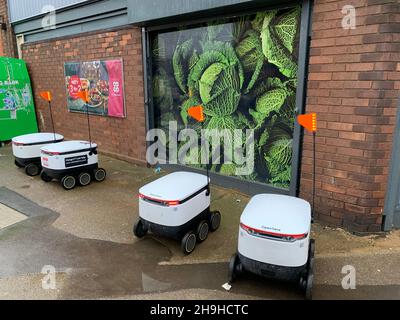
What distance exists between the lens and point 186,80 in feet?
19.5

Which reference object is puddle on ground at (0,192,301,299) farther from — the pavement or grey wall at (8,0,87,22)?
grey wall at (8,0,87,22)

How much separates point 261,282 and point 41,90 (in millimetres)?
8749

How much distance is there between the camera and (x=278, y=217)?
112 inches

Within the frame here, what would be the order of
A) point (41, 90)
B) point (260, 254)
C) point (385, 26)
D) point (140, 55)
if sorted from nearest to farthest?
point (260, 254) → point (385, 26) → point (140, 55) → point (41, 90)

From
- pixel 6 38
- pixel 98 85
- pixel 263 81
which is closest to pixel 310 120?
pixel 263 81

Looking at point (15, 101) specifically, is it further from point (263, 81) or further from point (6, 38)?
point (263, 81)

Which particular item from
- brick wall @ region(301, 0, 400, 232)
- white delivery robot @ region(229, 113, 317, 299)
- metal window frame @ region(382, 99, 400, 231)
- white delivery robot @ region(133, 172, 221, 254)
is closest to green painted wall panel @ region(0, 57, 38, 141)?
white delivery robot @ region(133, 172, 221, 254)

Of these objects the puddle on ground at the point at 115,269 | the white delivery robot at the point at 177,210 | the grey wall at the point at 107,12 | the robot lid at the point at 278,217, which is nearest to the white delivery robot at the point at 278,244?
the robot lid at the point at 278,217

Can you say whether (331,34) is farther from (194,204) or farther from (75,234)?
(75,234)

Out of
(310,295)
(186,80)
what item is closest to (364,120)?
(310,295)

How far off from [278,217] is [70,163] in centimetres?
402

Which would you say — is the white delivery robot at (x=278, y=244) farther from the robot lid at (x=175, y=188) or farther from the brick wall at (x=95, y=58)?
the brick wall at (x=95, y=58)

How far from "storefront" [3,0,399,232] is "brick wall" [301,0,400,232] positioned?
0.01 meters

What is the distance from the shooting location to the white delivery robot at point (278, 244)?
8.80 feet
